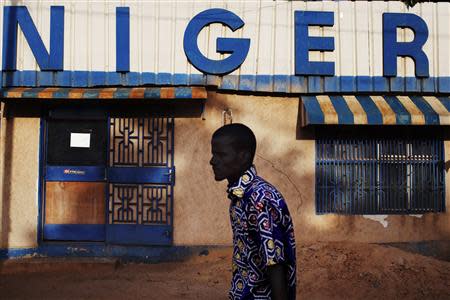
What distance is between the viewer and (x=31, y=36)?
7.12 metres

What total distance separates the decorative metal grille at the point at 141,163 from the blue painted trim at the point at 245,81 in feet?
2.09

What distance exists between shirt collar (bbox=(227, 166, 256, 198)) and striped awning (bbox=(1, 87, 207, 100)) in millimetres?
4634

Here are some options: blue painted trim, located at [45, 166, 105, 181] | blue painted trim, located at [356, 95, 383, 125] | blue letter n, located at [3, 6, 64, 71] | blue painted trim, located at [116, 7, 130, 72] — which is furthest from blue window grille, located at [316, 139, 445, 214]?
blue letter n, located at [3, 6, 64, 71]

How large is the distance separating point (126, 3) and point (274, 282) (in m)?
6.01

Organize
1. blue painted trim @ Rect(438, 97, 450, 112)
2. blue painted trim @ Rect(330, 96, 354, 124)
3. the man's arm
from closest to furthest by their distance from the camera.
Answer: the man's arm
blue painted trim @ Rect(330, 96, 354, 124)
blue painted trim @ Rect(438, 97, 450, 112)

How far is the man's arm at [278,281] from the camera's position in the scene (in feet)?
6.61

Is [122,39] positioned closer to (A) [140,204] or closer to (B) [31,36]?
(B) [31,36]

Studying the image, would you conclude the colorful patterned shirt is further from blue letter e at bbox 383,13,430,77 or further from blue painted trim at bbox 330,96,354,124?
blue letter e at bbox 383,13,430,77

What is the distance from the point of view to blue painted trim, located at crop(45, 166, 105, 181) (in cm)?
735

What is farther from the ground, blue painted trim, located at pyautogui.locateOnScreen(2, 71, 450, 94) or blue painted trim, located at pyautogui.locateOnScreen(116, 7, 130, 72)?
blue painted trim, located at pyautogui.locateOnScreen(116, 7, 130, 72)

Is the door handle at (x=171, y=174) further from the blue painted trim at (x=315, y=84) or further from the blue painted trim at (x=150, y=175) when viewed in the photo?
the blue painted trim at (x=315, y=84)

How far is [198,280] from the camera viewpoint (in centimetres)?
657

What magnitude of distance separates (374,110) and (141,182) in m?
3.45

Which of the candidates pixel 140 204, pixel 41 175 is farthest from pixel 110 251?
pixel 41 175
